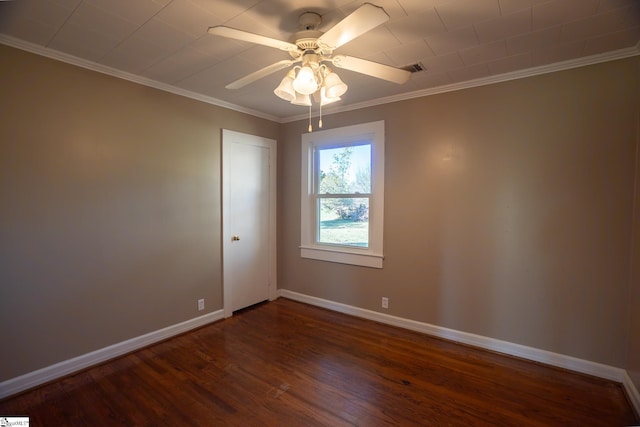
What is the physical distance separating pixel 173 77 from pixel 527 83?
3130mm

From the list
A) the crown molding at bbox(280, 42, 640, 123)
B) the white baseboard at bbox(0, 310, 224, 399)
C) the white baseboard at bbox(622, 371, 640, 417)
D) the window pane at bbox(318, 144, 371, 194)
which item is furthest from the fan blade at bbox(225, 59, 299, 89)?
the white baseboard at bbox(622, 371, 640, 417)

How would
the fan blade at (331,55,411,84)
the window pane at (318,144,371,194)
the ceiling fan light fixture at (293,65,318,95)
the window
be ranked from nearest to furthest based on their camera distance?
the ceiling fan light fixture at (293,65,318,95) → the fan blade at (331,55,411,84) → the window → the window pane at (318,144,371,194)

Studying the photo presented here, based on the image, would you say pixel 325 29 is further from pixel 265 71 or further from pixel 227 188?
pixel 227 188

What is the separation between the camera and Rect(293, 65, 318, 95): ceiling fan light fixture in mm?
1585

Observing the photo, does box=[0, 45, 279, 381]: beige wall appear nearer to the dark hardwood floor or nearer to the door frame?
the door frame

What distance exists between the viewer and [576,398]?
2096 mm

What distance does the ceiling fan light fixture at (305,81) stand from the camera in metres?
1.58

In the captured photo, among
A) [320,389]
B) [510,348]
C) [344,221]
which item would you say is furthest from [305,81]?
[510,348]

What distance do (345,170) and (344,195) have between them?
12.4 inches

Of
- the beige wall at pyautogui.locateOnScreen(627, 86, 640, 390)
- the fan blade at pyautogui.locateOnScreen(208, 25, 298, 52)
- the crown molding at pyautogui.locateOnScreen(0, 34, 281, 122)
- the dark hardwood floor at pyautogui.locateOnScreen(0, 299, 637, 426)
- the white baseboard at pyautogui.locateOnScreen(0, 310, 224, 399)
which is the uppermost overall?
the crown molding at pyautogui.locateOnScreen(0, 34, 281, 122)

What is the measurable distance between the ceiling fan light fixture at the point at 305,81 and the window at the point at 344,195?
1831 millimetres

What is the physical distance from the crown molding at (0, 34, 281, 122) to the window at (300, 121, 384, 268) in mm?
1130

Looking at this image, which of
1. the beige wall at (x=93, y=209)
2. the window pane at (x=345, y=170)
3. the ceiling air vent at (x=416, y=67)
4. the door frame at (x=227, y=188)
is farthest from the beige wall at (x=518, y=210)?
the beige wall at (x=93, y=209)

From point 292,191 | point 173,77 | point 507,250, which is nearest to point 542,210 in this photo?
point 507,250
